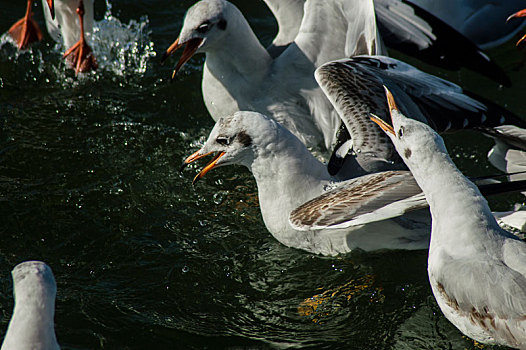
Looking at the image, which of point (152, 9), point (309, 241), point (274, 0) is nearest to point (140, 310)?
point (309, 241)

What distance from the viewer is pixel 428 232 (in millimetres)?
4578

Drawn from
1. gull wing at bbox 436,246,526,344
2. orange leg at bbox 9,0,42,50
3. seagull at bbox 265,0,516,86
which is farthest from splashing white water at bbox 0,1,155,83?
gull wing at bbox 436,246,526,344

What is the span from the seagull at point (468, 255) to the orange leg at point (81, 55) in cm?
343

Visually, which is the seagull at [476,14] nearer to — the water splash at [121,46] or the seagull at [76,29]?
the water splash at [121,46]

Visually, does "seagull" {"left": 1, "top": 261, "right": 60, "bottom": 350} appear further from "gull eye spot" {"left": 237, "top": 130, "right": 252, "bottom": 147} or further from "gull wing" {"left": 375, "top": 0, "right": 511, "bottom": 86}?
"gull wing" {"left": 375, "top": 0, "right": 511, "bottom": 86}

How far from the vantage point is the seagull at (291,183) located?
4.56 meters

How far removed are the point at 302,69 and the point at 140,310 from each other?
2.26 m

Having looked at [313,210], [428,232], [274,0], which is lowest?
[428,232]

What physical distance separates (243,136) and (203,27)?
4.31 ft

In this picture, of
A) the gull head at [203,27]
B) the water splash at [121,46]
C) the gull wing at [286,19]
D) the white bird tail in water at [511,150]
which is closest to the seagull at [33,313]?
the gull head at [203,27]

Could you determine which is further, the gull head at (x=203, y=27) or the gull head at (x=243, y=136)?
the gull head at (x=203, y=27)

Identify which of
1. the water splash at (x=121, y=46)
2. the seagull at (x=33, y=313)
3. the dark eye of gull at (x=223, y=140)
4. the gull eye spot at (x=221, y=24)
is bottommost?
the seagull at (x=33, y=313)

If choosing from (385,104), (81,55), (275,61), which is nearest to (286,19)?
(275,61)

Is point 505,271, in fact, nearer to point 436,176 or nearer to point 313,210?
point 436,176
